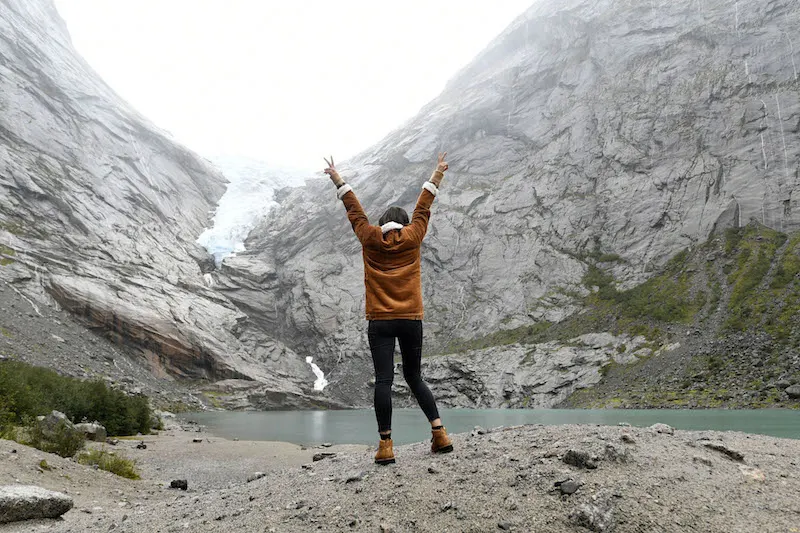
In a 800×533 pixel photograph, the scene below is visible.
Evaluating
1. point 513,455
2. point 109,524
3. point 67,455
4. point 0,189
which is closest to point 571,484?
point 513,455

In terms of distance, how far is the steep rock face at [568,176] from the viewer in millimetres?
79188

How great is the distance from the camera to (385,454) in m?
5.46

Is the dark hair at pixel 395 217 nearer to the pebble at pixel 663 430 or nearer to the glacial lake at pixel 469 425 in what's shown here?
the pebble at pixel 663 430

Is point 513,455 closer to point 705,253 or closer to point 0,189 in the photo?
point 705,253

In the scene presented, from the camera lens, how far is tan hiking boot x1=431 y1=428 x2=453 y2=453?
566cm

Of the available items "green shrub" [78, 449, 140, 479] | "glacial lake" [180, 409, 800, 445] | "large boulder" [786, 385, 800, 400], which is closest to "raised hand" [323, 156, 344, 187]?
"green shrub" [78, 449, 140, 479]

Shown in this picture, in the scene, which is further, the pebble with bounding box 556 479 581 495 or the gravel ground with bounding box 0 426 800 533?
the pebble with bounding box 556 479 581 495

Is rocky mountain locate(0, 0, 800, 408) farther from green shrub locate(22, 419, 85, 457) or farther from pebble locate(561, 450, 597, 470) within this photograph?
pebble locate(561, 450, 597, 470)

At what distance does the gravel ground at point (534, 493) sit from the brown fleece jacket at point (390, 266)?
5.89 ft

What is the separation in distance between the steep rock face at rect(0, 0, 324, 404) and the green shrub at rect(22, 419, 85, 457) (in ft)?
196

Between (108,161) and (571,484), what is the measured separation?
111 m

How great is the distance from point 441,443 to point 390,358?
3.96 feet

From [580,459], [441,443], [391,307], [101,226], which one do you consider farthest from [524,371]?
[101,226]

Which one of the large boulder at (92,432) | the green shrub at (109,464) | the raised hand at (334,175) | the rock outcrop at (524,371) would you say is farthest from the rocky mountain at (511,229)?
the raised hand at (334,175)
